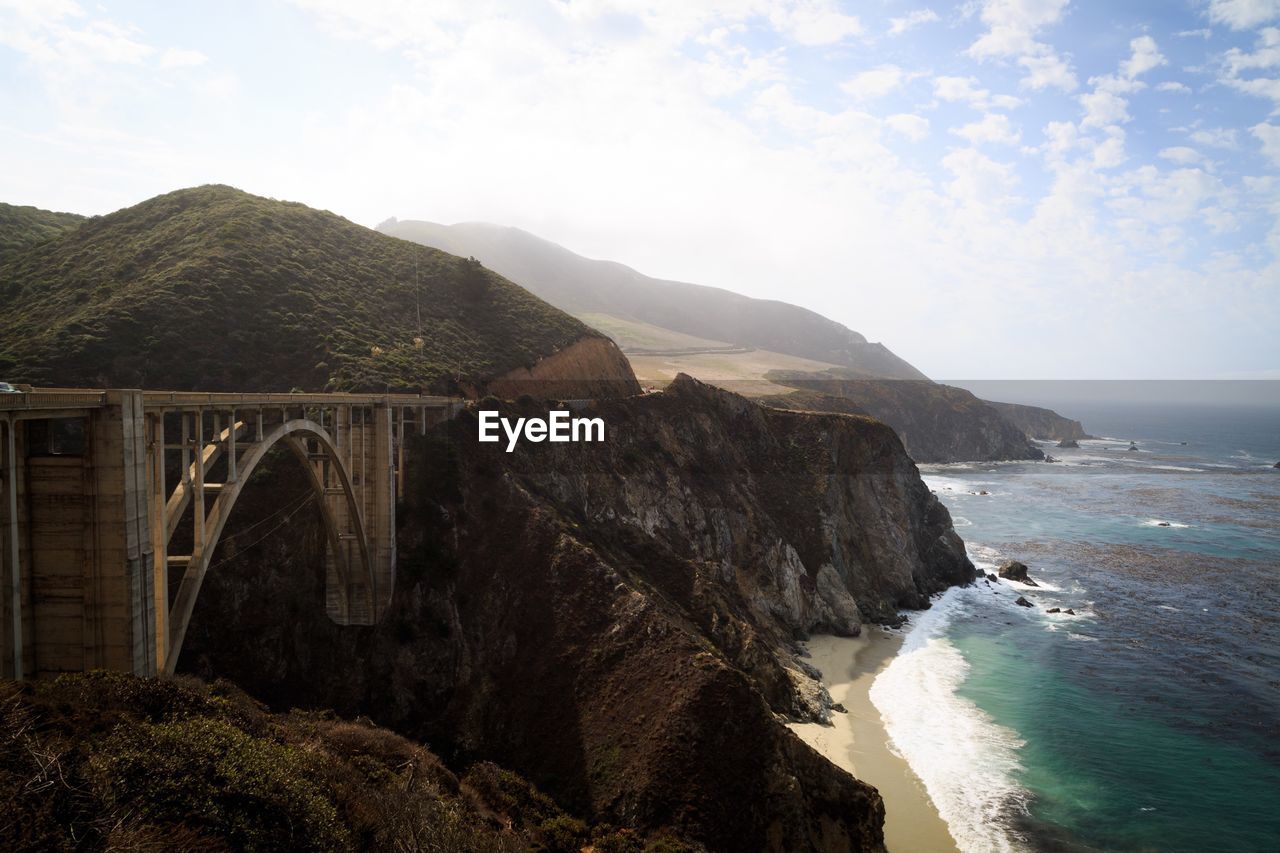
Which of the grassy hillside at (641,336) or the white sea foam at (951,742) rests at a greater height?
the grassy hillside at (641,336)

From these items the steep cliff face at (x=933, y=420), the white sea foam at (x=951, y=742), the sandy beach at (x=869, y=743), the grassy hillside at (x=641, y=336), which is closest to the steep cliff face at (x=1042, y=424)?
the steep cliff face at (x=933, y=420)

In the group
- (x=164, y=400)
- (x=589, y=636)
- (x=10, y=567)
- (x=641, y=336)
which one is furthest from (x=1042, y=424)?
(x=10, y=567)

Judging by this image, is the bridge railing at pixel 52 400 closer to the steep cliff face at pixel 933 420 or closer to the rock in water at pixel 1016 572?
the rock in water at pixel 1016 572

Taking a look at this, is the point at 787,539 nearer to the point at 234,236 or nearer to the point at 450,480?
the point at 450,480

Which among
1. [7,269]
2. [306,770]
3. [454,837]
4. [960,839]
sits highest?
[7,269]

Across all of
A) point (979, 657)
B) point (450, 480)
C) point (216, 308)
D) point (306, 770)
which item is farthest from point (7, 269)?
point (979, 657)

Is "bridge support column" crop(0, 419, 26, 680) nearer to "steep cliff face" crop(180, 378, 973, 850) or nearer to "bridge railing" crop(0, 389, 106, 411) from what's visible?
"bridge railing" crop(0, 389, 106, 411)

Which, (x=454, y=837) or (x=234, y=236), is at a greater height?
(x=234, y=236)
